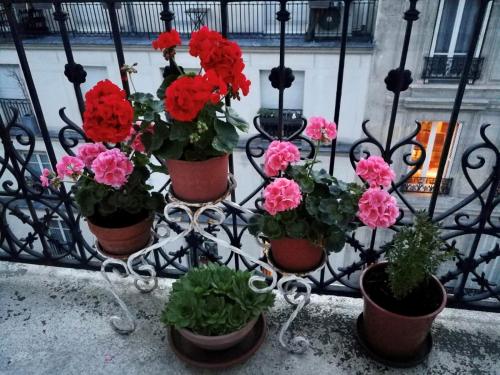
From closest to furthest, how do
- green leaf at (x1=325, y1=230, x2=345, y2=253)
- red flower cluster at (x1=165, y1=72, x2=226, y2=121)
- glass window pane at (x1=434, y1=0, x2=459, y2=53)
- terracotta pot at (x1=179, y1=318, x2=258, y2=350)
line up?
red flower cluster at (x1=165, y1=72, x2=226, y2=121) < green leaf at (x1=325, y1=230, x2=345, y2=253) < terracotta pot at (x1=179, y1=318, x2=258, y2=350) < glass window pane at (x1=434, y1=0, x2=459, y2=53)

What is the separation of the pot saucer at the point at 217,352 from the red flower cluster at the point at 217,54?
2.83 feet

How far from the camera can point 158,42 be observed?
1.01 metres

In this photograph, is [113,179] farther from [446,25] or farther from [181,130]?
[446,25]

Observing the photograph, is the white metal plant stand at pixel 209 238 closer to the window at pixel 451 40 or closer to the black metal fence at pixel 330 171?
the black metal fence at pixel 330 171

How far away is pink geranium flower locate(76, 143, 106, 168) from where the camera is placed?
3.98 feet

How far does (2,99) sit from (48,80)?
0.63 metres

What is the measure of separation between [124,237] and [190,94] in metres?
0.57

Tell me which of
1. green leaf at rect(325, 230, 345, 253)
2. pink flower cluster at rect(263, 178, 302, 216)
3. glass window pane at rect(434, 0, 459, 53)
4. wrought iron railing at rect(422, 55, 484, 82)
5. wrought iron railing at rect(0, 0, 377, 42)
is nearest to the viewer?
pink flower cluster at rect(263, 178, 302, 216)

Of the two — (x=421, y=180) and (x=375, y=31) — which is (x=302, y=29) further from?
(x=421, y=180)

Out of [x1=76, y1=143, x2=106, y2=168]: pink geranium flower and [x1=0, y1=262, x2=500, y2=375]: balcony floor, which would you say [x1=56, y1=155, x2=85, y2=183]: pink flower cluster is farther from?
[x1=0, y1=262, x2=500, y2=375]: balcony floor

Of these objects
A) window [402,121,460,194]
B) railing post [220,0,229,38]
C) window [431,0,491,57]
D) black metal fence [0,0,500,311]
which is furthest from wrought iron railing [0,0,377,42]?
railing post [220,0,229,38]

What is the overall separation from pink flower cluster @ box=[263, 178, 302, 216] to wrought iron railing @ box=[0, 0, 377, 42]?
3.75 meters

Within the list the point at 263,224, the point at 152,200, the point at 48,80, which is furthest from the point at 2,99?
the point at 263,224

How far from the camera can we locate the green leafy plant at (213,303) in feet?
4.09
